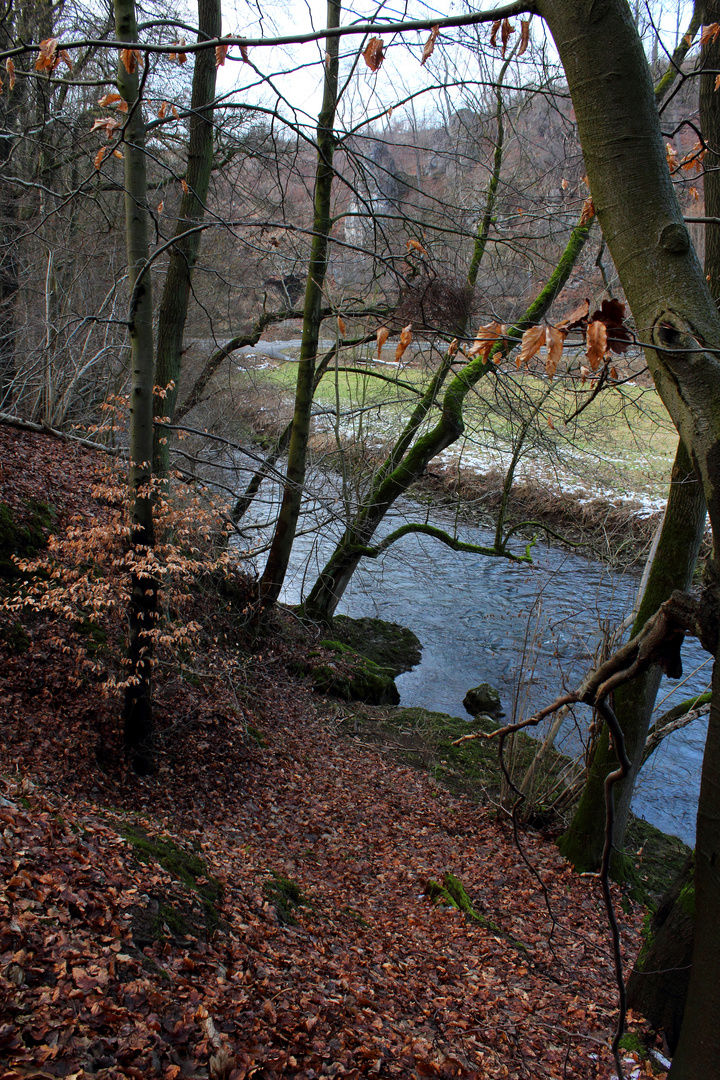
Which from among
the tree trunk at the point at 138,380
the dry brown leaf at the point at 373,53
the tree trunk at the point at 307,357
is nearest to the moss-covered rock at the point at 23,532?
the tree trunk at the point at 138,380

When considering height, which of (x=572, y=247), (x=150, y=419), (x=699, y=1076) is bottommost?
(x=699, y=1076)

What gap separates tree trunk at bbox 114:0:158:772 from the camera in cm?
446

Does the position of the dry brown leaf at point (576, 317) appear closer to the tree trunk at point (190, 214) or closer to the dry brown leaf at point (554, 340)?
the dry brown leaf at point (554, 340)

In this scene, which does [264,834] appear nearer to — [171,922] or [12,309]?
[171,922]

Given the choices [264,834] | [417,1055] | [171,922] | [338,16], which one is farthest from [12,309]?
[417,1055]

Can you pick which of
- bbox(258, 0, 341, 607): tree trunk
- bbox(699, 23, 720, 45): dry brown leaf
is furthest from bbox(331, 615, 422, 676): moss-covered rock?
bbox(699, 23, 720, 45): dry brown leaf

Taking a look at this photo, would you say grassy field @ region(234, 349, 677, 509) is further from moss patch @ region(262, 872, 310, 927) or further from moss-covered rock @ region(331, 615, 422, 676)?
moss patch @ region(262, 872, 310, 927)

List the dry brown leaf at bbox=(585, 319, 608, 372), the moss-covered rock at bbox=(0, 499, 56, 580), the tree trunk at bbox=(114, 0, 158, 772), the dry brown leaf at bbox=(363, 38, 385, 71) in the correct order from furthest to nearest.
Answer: the moss-covered rock at bbox=(0, 499, 56, 580) < the tree trunk at bbox=(114, 0, 158, 772) < the dry brown leaf at bbox=(363, 38, 385, 71) < the dry brown leaf at bbox=(585, 319, 608, 372)

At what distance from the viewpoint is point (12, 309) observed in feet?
34.2

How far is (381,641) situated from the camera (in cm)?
1126

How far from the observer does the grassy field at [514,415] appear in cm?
817

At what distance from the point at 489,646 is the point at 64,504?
7.31 m

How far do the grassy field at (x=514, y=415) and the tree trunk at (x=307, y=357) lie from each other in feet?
1.68

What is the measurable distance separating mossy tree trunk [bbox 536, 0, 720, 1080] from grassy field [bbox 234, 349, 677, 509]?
2116 millimetres
